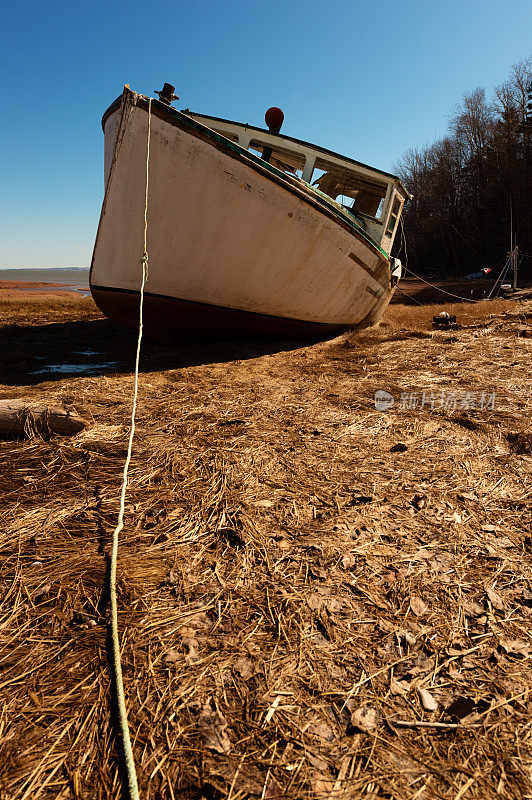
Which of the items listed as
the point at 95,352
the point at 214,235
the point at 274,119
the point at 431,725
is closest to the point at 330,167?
the point at 274,119

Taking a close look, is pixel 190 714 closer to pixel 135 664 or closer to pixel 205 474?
pixel 135 664

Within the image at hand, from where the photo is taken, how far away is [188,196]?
447 cm

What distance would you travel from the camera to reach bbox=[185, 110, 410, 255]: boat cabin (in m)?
6.29

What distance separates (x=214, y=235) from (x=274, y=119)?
10.1 ft

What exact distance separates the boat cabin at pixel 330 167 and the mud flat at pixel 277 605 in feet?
15.1

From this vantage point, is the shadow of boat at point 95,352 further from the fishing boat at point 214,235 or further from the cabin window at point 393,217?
the cabin window at point 393,217

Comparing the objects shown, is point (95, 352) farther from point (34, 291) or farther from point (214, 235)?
point (34, 291)

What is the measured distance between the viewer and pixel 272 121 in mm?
6383

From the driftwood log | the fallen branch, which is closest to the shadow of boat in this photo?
the driftwood log

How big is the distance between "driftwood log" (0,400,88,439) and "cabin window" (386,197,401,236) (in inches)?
254

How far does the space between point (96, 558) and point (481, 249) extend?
1133 inches

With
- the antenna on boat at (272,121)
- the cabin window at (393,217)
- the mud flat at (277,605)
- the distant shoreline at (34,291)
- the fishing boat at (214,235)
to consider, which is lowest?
the mud flat at (277,605)

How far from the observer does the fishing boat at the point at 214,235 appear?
4340 mm

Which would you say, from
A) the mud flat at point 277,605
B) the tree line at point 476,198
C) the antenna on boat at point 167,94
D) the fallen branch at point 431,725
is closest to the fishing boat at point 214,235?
the antenna on boat at point 167,94
